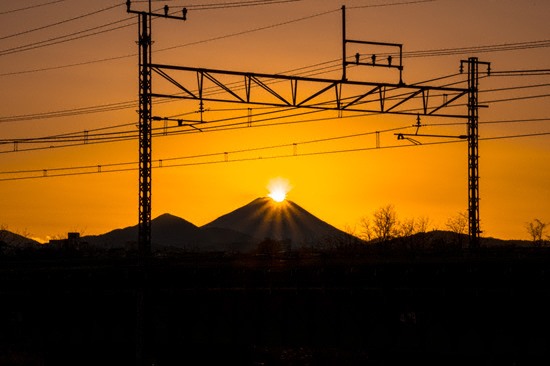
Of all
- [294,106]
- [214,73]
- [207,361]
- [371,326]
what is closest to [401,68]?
[294,106]

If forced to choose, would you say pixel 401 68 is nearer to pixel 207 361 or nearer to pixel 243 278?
pixel 243 278

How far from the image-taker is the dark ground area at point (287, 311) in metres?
37.3

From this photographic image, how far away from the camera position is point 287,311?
1640 inches

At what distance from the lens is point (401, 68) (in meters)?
42.4

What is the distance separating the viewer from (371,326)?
129 feet

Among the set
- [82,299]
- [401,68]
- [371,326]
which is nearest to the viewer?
[371,326]

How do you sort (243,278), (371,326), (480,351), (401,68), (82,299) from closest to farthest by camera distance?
(480,351)
(371,326)
(401,68)
(243,278)
(82,299)

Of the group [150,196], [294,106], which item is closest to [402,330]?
[294,106]

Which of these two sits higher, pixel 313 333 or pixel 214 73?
pixel 214 73

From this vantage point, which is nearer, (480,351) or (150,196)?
(480,351)

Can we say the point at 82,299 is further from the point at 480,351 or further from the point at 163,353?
the point at 480,351

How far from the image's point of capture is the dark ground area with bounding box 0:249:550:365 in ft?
123

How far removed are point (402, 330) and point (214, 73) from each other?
12.1 m

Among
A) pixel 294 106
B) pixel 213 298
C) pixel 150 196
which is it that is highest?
pixel 294 106
